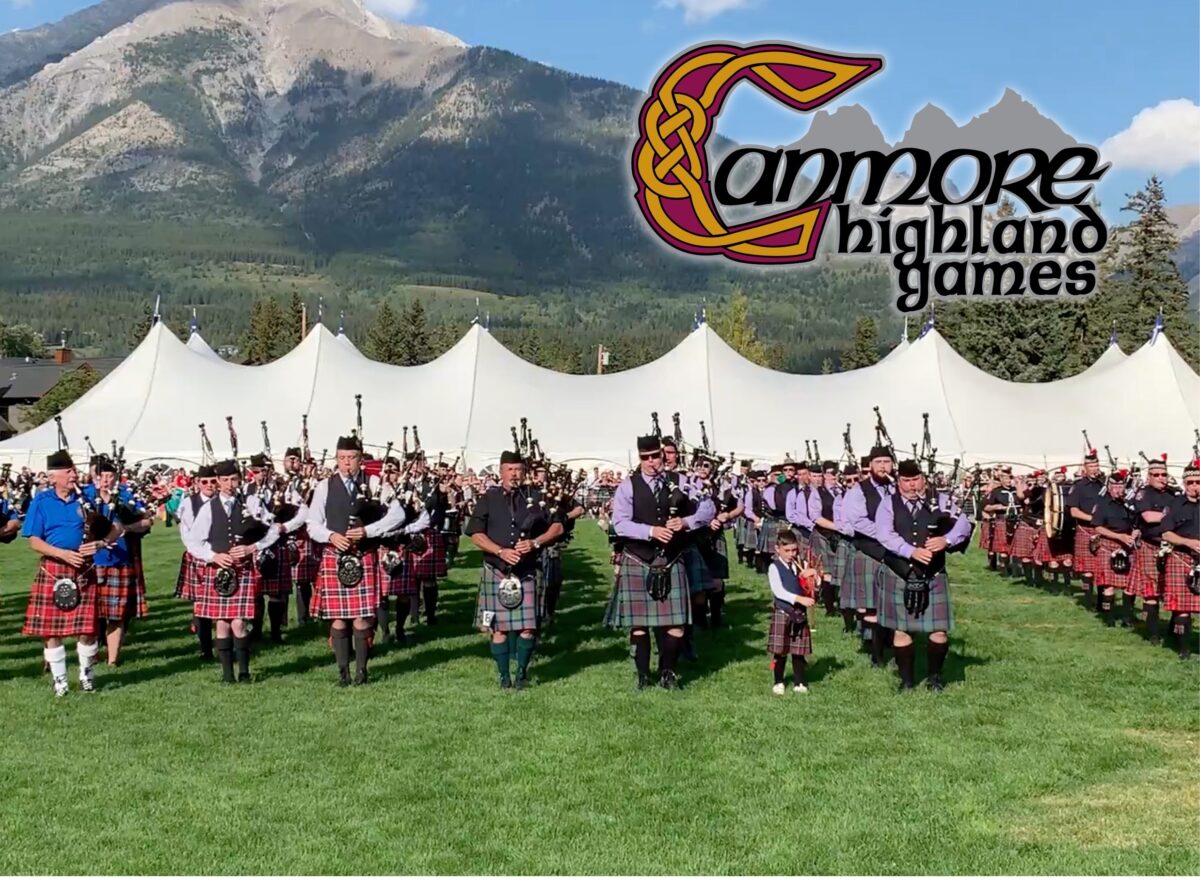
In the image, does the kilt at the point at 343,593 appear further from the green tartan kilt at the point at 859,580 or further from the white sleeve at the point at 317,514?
the green tartan kilt at the point at 859,580

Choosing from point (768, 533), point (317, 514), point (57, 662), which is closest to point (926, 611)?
point (317, 514)

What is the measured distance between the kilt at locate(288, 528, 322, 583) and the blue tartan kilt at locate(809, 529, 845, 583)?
5.12 meters

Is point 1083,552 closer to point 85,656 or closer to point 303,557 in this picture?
point 303,557

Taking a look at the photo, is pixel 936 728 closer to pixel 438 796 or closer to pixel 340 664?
pixel 438 796

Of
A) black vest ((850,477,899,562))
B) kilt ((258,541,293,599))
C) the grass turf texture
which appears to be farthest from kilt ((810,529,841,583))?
kilt ((258,541,293,599))

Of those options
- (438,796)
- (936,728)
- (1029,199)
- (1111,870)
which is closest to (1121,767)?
(936,728)

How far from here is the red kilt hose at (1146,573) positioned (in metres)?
10.3

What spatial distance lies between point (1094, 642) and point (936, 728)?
449 centimetres

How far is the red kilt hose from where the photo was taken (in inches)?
405

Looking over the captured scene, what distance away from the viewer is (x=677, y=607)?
8.59m

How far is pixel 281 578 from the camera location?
11.0 meters

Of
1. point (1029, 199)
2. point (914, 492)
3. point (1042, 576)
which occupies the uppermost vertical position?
point (1029, 199)

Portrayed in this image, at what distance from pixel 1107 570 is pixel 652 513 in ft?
18.3

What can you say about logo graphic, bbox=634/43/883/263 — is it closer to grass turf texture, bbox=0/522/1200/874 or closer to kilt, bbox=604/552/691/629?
grass turf texture, bbox=0/522/1200/874
